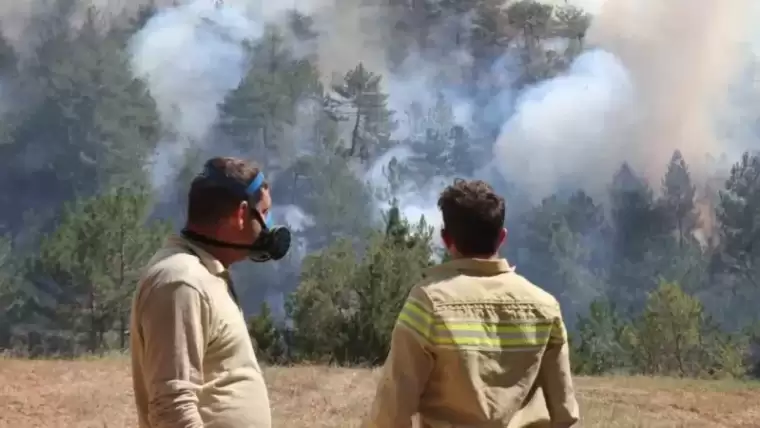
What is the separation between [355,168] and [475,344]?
4.57m

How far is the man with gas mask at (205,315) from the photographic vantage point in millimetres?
1517

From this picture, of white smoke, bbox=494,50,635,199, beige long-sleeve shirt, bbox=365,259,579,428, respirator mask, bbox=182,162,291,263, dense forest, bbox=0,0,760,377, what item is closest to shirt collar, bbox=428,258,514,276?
beige long-sleeve shirt, bbox=365,259,579,428

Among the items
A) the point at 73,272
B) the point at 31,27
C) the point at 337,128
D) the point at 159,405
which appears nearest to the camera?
the point at 159,405

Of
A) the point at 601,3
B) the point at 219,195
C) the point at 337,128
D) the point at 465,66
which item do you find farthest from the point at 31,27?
the point at 219,195

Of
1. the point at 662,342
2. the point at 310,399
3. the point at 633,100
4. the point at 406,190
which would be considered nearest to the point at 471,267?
the point at 310,399

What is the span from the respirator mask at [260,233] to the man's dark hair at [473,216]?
36 centimetres

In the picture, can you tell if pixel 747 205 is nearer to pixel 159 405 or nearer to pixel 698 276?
pixel 698 276

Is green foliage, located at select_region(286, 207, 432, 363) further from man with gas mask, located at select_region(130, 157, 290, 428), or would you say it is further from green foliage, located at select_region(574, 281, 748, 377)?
man with gas mask, located at select_region(130, 157, 290, 428)

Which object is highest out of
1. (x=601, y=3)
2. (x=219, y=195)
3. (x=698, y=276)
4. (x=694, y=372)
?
(x=601, y=3)

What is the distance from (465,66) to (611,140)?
4.09 ft

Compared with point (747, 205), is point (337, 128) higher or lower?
higher

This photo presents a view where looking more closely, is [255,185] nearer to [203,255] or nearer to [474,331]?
[203,255]

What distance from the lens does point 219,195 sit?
5.50 feet

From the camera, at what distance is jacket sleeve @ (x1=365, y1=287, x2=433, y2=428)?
1694 mm
